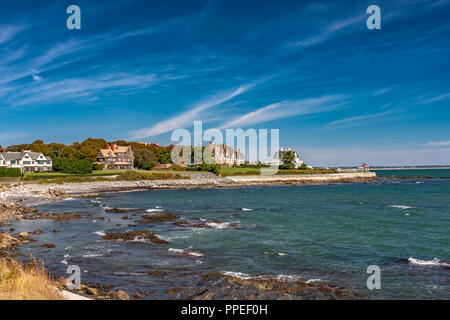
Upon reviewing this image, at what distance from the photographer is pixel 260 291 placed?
12.1 m

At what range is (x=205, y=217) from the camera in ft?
116

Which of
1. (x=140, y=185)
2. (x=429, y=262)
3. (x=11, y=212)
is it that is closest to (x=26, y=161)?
(x=140, y=185)

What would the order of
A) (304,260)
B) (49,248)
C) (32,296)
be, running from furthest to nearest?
(49,248)
(304,260)
(32,296)

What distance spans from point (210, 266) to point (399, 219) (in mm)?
24418

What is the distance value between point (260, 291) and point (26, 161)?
104m

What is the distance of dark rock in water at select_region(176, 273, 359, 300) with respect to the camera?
1149 cm

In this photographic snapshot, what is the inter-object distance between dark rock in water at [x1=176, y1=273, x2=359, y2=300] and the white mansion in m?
95.4

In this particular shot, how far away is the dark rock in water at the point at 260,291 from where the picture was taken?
37.7 ft

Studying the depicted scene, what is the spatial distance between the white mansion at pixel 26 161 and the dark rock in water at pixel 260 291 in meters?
95.4

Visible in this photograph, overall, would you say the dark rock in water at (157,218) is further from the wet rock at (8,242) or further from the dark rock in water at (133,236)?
the wet rock at (8,242)

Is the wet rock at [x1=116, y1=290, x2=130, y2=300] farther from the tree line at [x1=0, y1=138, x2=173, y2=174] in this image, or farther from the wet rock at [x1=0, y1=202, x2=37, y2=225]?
the tree line at [x1=0, y1=138, x2=173, y2=174]

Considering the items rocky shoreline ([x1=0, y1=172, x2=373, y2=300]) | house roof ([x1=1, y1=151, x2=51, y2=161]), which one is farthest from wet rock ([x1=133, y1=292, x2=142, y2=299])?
house roof ([x1=1, y1=151, x2=51, y2=161])
